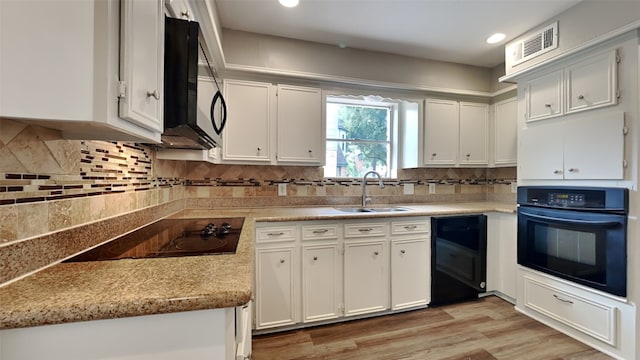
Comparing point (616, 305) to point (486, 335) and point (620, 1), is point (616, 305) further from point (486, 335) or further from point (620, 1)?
point (620, 1)

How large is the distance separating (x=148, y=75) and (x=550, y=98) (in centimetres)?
279

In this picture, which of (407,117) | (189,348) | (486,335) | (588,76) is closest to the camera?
(189,348)

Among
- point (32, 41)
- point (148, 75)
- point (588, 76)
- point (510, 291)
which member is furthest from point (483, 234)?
point (32, 41)

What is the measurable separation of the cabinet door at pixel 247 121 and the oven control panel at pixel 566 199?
7.67 feet

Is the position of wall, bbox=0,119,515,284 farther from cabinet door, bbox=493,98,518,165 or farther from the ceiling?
cabinet door, bbox=493,98,518,165

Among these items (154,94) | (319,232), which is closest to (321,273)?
(319,232)

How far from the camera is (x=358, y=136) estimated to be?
3109 mm

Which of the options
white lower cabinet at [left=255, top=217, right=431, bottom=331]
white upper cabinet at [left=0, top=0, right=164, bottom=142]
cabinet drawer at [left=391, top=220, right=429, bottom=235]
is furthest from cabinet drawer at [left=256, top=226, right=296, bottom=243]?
white upper cabinet at [left=0, top=0, right=164, bottom=142]

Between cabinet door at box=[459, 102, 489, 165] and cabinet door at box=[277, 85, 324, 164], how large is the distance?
1.64 metres

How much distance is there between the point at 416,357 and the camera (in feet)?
6.09

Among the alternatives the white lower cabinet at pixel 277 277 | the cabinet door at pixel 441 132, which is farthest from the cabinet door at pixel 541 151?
the white lower cabinet at pixel 277 277

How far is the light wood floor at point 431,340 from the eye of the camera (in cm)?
189

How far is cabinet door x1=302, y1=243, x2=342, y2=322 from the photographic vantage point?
2.19 m

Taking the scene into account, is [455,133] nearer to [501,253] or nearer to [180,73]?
[501,253]
